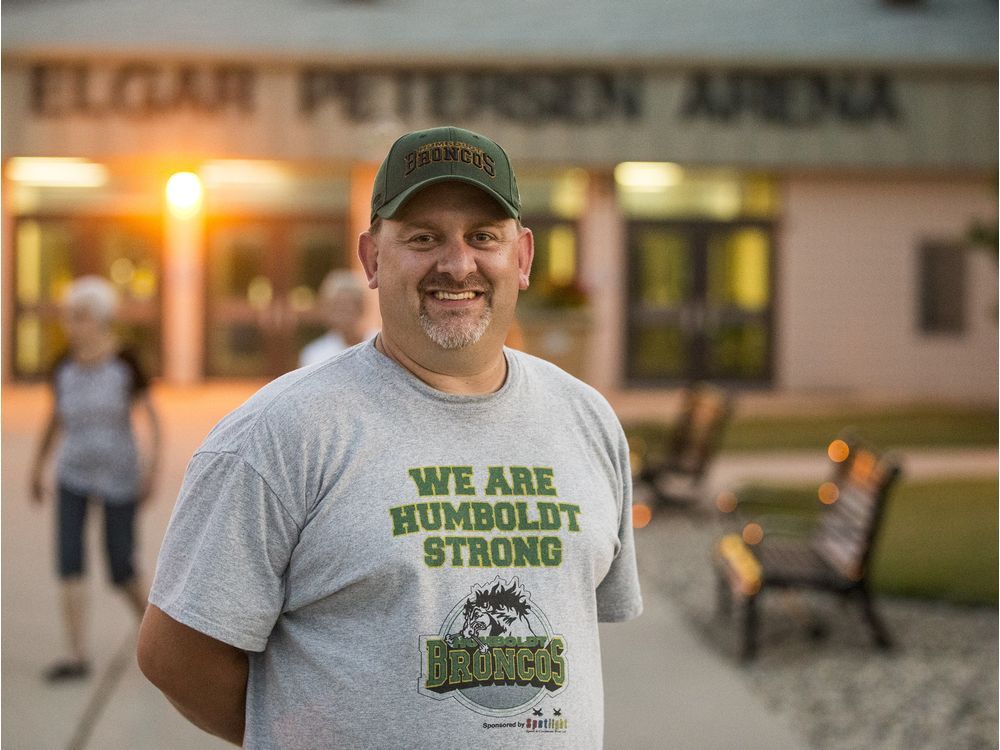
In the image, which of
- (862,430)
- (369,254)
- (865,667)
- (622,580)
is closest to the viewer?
(369,254)

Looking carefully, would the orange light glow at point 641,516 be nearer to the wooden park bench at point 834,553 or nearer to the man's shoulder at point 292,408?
the wooden park bench at point 834,553

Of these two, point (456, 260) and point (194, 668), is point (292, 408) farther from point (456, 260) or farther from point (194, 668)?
point (194, 668)

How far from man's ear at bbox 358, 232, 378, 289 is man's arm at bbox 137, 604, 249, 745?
735 millimetres

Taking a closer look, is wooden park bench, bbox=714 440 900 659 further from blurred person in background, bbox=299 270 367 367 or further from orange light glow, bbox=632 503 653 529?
orange light glow, bbox=632 503 653 529

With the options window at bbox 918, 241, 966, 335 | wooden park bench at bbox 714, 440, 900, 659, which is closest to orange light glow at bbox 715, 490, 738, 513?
wooden park bench at bbox 714, 440, 900, 659

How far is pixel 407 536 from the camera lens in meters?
2.15

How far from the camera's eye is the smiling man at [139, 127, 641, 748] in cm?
216

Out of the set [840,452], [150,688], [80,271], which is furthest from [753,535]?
[80,271]

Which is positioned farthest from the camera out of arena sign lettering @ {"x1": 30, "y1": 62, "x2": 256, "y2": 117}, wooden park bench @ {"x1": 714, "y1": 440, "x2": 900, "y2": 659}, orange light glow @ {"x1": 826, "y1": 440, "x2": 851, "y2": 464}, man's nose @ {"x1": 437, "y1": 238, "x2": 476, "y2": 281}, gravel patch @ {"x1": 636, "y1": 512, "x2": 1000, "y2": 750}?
arena sign lettering @ {"x1": 30, "y1": 62, "x2": 256, "y2": 117}

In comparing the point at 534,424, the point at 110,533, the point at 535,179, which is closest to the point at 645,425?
the point at 535,179

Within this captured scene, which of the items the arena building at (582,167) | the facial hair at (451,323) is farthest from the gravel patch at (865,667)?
the arena building at (582,167)

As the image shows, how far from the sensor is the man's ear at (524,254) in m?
2.46

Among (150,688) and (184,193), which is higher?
(184,193)

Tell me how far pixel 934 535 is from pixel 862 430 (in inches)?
255
